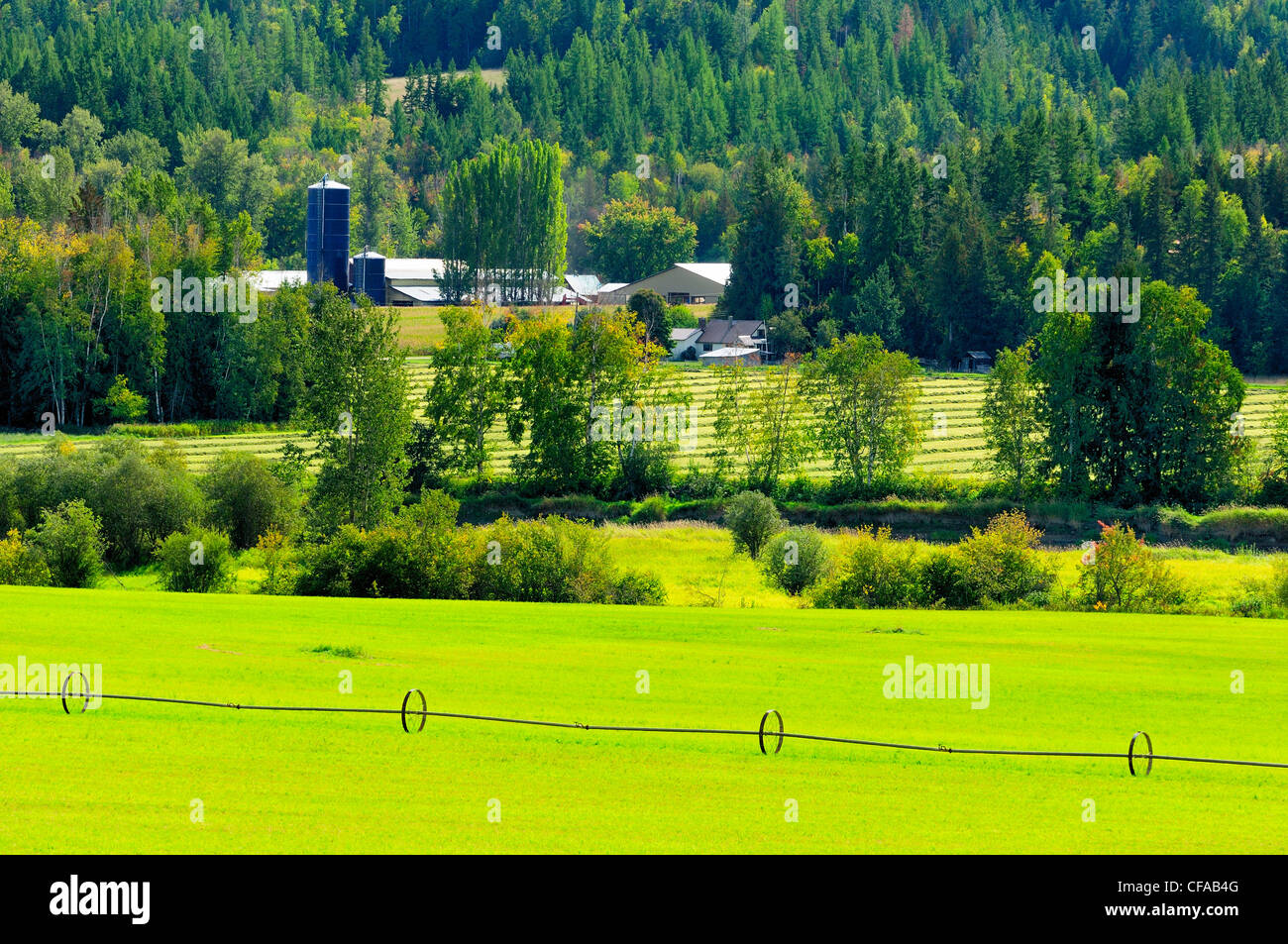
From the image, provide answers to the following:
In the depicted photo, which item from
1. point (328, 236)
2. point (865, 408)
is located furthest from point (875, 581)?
point (328, 236)

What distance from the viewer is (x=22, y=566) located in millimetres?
57031

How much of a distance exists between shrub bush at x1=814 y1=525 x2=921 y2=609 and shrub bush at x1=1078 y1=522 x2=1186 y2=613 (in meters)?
6.83

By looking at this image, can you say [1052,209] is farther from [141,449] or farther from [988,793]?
[988,793]

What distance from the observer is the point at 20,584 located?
183 feet

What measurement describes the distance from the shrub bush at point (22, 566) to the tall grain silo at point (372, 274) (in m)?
92.5

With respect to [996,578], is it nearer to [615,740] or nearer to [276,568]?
[276,568]

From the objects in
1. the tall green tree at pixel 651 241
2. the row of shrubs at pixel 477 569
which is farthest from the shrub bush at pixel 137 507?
the tall green tree at pixel 651 241

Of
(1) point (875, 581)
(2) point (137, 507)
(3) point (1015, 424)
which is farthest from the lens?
(3) point (1015, 424)

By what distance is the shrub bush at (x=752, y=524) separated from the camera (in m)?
68.6

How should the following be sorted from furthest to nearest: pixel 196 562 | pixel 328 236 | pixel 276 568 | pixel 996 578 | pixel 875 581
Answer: pixel 328 236 → pixel 276 568 → pixel 196 562 → pixel 875 581 → pixel 996 578

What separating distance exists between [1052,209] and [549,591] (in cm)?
10704

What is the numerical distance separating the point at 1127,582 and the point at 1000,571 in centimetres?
485

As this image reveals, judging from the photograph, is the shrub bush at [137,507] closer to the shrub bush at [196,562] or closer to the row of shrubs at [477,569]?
the shrub bush at [196,562]

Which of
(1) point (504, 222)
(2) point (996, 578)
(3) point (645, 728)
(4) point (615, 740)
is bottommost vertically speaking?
(4) point (615, 740)
